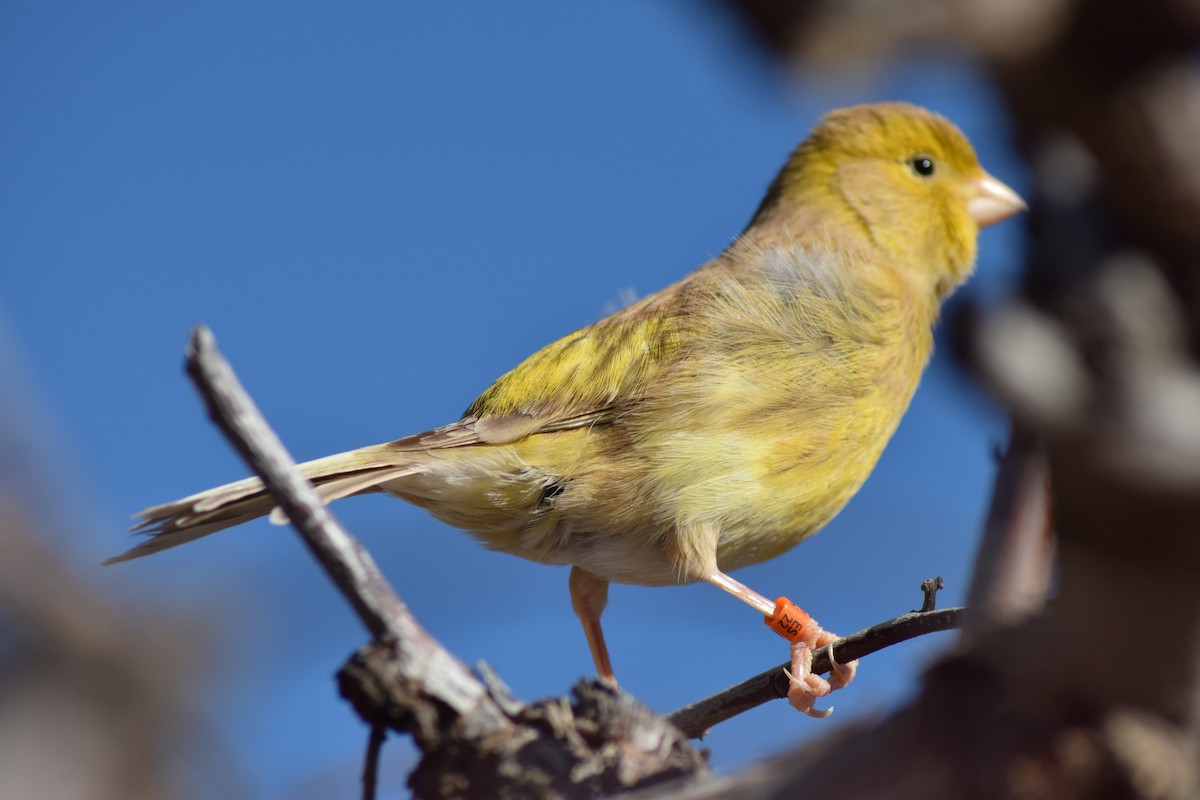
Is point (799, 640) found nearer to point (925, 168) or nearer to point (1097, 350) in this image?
point (925, 168)

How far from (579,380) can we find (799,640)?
122 cm

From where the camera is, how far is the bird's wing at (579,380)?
423cm

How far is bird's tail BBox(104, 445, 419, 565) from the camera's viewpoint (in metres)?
3.31

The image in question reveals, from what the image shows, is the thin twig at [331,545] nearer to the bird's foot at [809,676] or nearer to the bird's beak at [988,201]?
the bird's foot at [809,676]

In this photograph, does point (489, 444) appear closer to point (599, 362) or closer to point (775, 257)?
point (599, 362)

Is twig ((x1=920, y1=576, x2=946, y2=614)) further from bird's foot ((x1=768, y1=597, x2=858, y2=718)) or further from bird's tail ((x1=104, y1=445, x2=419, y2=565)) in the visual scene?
bird's tail ((x1=104, y1=445, x2=419, y2=565))

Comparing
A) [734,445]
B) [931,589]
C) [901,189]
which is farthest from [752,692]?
[901,189]

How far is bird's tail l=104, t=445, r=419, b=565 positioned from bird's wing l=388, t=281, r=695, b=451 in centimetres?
14

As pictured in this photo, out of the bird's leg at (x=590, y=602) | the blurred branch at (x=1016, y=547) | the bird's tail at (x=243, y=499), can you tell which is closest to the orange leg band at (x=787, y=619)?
the bird's leg at (x=590, y=602)

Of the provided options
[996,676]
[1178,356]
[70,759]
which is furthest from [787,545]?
[1178,356]

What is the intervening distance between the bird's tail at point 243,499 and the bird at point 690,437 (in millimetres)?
11

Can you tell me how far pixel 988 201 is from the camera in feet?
16.4

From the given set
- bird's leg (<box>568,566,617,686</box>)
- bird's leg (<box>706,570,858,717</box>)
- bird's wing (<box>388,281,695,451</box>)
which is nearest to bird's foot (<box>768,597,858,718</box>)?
bird's leg (<box>706,570,858,717</box>)

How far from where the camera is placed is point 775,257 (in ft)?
15.7
